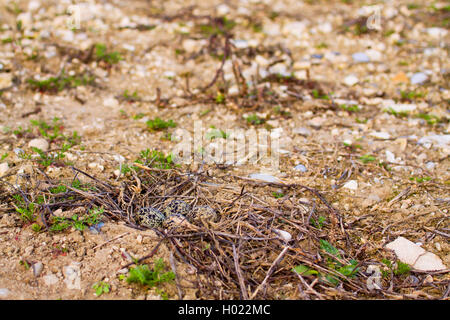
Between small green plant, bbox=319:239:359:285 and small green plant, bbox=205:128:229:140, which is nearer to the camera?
small green plant, bbox=319:239:359:285

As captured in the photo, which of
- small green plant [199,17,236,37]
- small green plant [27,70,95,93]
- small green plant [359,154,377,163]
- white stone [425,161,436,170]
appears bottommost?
white stone [425,161,436,170]

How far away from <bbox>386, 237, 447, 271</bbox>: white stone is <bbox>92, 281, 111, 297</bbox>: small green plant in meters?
1.79

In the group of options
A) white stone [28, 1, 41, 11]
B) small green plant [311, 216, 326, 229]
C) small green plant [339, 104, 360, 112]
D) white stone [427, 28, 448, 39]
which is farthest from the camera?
white stone [28, 1, 41, 11]

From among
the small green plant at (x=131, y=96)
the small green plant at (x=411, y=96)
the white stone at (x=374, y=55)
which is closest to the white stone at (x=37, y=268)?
the small green plant at (x=131, y=96)

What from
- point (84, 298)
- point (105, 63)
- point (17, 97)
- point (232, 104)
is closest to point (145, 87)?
point (105, 63)

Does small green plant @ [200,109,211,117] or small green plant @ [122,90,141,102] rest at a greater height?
small green plant @ [122,90,141,102]

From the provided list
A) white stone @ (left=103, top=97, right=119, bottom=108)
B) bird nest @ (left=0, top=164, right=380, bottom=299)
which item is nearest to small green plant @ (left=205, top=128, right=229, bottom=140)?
bird nest @ (left=0, top=164, right=380, bottom=299)

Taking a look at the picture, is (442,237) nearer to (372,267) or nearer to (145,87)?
(372,267)

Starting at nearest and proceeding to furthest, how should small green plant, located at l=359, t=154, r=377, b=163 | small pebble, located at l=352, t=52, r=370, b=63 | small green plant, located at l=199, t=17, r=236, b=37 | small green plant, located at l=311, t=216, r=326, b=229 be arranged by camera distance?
1. small green plant, located at l=311, t=216, r=326, b=229
2. small green plant, located at l=359, t=154, r=377, b=163
3. small pebble, located at l=352, t=52, r=370, b=63
4. small green plant, located at l=199, t=17, r=236, b=37

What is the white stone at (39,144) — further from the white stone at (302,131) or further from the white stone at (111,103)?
the white stone at (302,131)

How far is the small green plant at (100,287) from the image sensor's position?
210cm

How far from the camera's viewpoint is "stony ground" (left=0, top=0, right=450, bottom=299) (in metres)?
2.33

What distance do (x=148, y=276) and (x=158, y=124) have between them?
1.91 metres

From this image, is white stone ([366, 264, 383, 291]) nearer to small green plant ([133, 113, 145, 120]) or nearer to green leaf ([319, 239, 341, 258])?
green leaf ([319, 239, 341, 258])
